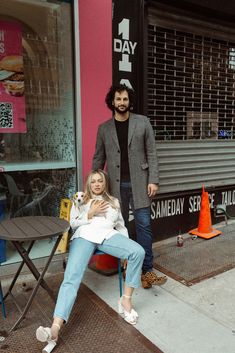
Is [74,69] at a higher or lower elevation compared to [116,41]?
lower

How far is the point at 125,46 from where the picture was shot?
390 centimetres

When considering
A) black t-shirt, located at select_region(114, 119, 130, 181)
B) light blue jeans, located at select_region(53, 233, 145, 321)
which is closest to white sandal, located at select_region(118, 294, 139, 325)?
light blue jeans, located at select_region(53, 233, 145, 321)

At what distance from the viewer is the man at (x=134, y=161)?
3.20m

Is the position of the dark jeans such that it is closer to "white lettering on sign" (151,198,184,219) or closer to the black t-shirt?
the black t-shirt

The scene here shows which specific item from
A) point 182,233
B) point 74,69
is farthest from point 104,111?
point 182,233

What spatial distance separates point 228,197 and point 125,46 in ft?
9.54

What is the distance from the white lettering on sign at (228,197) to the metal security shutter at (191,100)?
0.15 meters

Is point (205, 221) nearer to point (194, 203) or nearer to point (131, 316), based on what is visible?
point (194, 203)

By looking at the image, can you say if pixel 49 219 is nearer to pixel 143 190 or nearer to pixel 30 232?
pixel 30 232

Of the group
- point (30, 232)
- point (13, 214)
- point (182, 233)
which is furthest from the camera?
point (182, 233)

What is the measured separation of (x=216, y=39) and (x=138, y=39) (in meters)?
1.62

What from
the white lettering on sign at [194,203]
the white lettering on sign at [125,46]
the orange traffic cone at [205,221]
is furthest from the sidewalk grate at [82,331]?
the white lettering on sign at [125,46]

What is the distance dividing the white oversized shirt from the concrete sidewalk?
653 millimetres

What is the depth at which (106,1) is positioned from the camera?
3.66 m
